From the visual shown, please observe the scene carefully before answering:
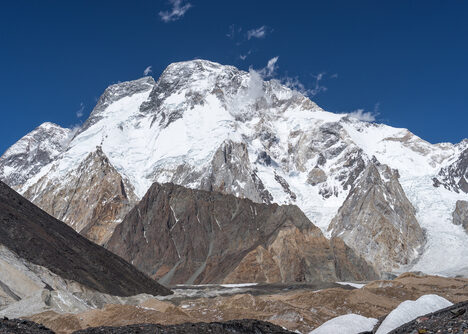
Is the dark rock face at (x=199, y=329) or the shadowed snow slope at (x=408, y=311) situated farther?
the dark rock face at (x=199, y=329)

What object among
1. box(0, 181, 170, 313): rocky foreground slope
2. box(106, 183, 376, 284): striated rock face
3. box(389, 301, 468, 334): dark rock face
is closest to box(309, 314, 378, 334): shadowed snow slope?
box(389, 301, 468, 334): dark rock face

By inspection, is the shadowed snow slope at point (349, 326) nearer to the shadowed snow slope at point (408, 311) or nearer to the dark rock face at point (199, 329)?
the shadowed snow slope at point (408, 311)

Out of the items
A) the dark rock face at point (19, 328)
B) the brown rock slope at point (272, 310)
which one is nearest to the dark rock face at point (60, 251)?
the brown rock slope at point (272, 310)

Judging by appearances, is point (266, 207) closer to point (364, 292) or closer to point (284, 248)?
point (284, 248)

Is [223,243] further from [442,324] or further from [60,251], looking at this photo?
[442,324]

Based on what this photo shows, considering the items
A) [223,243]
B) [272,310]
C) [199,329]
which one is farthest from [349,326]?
[223,243]
